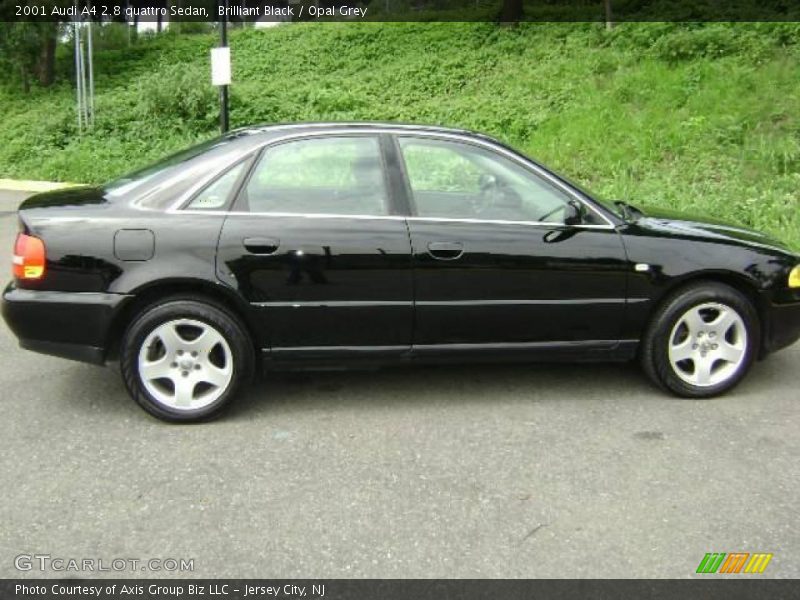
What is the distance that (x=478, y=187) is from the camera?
177 inches

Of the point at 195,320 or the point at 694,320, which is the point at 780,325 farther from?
the point at 195,320

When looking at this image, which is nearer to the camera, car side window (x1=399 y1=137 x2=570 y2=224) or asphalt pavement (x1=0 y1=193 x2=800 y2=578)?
asphalt pavement (x1=0 y1=193 x2=800 y2=578)

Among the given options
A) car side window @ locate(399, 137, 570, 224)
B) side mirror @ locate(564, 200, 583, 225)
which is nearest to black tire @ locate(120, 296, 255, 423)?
car side window @ locate(399, 137, 570, 224)

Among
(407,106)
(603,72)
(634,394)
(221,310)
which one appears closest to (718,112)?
(603,72)

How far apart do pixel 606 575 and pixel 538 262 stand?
1.83 meters

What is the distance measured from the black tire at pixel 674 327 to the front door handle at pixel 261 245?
2122 mm

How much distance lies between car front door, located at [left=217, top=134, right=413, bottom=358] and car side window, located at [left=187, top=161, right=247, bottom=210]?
69mm

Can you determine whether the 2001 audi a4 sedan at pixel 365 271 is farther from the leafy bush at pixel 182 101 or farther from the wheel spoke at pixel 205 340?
the leafy bush at pixel 182 101

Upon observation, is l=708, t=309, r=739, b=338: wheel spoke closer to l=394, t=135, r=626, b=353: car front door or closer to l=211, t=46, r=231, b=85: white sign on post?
l=394, t=135, r=626, b=353: car front door

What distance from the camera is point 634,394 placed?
4.57m

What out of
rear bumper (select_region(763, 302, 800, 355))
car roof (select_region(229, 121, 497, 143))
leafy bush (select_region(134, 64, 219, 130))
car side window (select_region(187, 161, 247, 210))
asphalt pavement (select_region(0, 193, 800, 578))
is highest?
leafy bush (select_region(134, 64, 219, 130))

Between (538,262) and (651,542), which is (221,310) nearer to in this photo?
(538,262)

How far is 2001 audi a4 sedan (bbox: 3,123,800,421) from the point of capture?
13.3 ft

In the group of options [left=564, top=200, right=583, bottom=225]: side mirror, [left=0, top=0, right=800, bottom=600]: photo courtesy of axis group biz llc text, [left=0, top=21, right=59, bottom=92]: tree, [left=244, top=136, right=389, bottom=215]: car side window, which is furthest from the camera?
[left=0, top=21, right=59, bottom=92]: tree
